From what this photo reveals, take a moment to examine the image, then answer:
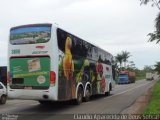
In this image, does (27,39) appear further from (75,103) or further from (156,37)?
(156,37)

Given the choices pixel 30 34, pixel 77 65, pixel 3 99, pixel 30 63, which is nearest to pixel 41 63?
pixel 30 63

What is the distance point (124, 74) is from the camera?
7525cm

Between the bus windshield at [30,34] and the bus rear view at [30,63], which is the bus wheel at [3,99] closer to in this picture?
the bus rear view at [30,63]

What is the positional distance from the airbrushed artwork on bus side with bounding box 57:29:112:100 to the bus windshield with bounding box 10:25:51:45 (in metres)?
0.61

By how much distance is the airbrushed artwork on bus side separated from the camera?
17.0 meters

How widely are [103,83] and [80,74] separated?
6.33 m

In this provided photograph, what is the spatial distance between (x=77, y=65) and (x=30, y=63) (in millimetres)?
3444

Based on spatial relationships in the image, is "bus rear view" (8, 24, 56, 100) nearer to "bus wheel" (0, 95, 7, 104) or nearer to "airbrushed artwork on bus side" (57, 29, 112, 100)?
"airbrushed artwork on bus side" (57, 29, 112, 100)

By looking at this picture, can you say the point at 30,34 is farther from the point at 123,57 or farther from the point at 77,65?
the point at 123,57

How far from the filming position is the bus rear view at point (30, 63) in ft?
53.2

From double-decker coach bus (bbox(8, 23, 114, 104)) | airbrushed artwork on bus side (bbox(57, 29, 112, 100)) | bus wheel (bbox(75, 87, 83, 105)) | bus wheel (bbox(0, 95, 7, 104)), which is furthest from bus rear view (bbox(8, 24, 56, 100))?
bus wheel (bbox(0, 95, 7, 104))

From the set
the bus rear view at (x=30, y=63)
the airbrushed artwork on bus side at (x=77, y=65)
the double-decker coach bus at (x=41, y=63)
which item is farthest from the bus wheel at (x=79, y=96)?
the bus rear view at (x=30, y=63)

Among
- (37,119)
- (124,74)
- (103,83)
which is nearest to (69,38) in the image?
(37,119)

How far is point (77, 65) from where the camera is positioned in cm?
1938
